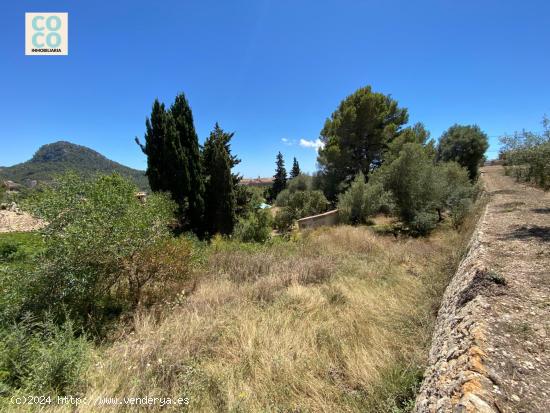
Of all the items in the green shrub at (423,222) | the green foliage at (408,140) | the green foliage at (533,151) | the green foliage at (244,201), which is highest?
the green foliage at (408,140)

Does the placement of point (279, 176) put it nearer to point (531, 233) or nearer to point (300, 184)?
point (300, 184)

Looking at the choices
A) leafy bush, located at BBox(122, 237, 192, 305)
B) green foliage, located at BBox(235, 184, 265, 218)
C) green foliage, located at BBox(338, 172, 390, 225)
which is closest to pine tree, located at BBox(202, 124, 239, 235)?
green foliage, located at BBox(235, 184, 265, 218)

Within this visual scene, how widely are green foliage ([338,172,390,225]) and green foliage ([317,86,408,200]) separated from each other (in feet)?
19.8

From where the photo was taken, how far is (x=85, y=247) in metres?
3.63

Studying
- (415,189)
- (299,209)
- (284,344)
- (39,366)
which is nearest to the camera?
(39,366)

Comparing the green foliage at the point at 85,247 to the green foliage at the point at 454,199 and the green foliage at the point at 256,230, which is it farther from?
the green foliage at the point at 454,199

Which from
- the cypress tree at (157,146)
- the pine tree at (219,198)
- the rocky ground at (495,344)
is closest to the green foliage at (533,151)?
the rocky ground at (495,344)

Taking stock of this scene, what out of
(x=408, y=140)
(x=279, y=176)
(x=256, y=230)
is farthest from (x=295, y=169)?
(x=256, y=230)

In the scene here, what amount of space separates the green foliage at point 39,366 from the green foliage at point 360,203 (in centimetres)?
1387

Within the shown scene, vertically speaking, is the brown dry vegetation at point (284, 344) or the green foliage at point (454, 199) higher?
the green foliage at point (454, 199)

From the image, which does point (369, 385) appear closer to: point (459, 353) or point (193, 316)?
point (459, 353)

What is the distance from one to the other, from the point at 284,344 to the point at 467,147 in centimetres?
3112

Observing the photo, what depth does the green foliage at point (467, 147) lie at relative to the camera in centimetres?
2533

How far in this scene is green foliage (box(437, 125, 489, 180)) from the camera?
997 inches
